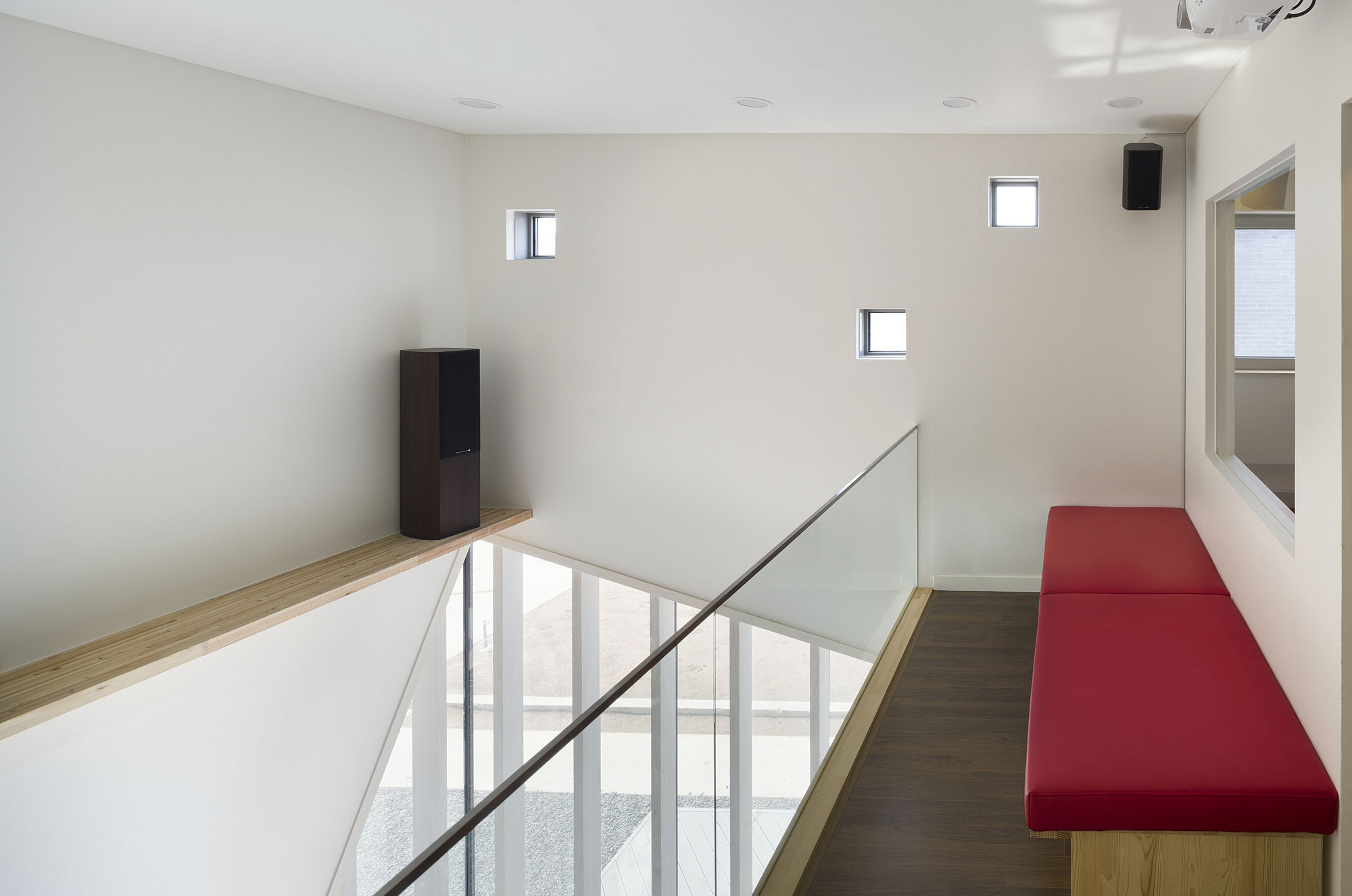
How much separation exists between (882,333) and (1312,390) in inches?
139

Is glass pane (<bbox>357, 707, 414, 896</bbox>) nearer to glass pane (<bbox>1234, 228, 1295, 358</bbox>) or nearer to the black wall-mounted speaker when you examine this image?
glass pane (<bbox>1234, 228, 1295, 358</bbox>)

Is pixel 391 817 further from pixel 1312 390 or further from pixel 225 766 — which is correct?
pixel 1312 390

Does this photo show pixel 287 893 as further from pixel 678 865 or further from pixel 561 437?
pixel 678 865

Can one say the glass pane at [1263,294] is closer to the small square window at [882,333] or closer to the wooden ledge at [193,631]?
the small square window at [882,333]

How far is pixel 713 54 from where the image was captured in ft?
14.0

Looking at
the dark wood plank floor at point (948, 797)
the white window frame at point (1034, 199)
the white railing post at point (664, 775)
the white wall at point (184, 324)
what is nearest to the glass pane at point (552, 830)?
the white railing post at point (664, 775)

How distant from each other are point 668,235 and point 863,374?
1603 mm

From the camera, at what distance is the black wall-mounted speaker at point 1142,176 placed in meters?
5.47

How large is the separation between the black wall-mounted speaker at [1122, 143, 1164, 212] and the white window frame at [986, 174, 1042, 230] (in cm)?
49

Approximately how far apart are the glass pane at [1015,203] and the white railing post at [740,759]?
4.26 metres

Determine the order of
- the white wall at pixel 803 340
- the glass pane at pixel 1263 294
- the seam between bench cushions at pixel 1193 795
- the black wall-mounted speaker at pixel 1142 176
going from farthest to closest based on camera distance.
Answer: the white wall at pixel 803 340 < the black wall-mounted speaker at pixel 1142 176 < the glass pane at pixel 1263 294 < the seam between bench cushions at pixel 1193 795

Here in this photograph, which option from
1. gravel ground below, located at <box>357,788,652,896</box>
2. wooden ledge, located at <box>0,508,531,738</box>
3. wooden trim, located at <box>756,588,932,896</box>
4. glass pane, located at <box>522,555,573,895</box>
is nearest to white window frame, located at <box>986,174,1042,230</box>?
wooden trim, located at <box>756,588,932,896</box>

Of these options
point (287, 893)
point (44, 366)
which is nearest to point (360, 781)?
point (287, 893)

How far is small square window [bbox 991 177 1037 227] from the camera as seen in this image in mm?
5973
